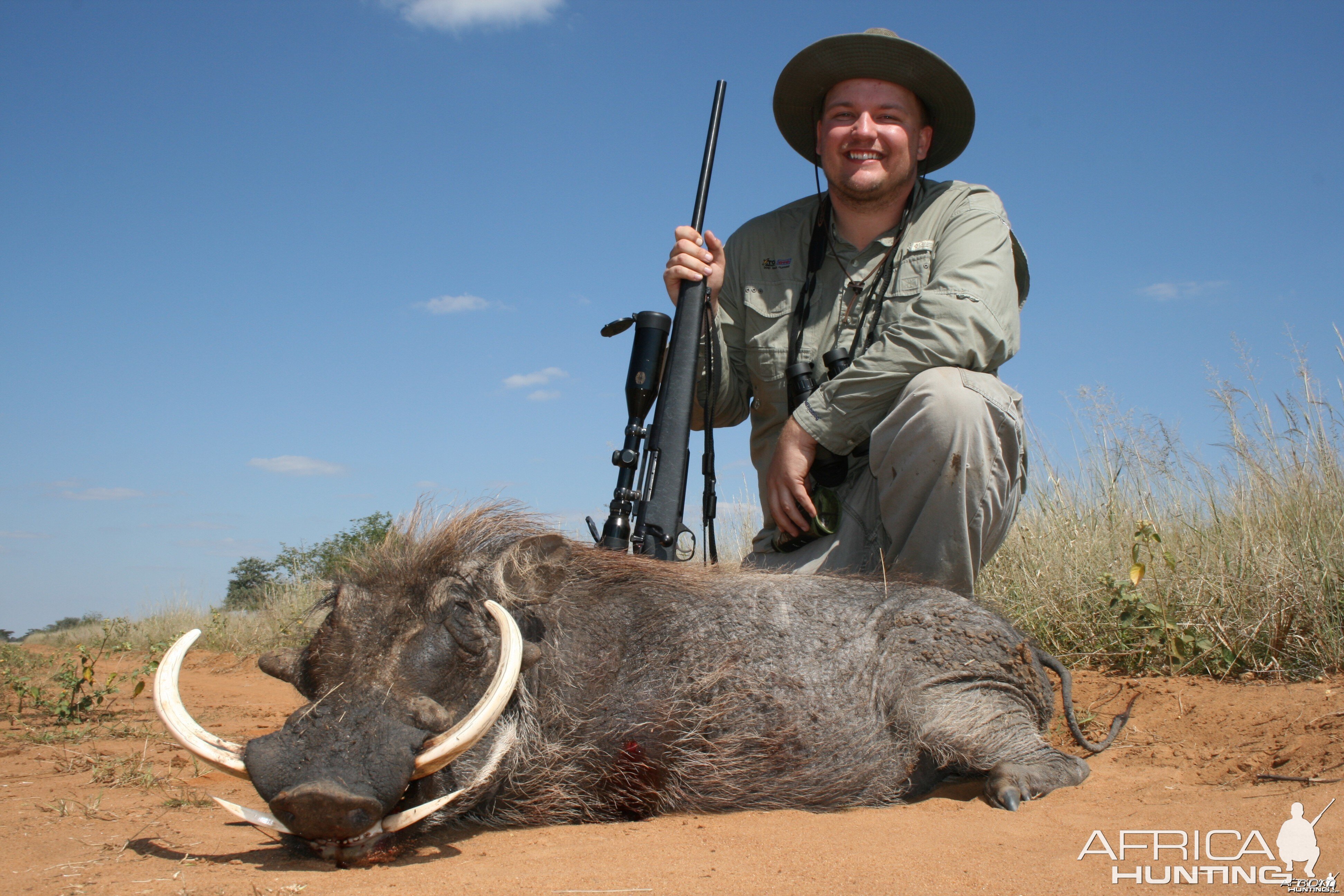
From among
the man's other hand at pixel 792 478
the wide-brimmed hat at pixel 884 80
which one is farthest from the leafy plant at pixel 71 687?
the wide-brimmed hat at pixel 884 80

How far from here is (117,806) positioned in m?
2.54

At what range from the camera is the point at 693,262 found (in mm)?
3953

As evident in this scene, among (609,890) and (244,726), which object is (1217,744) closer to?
(609,890)

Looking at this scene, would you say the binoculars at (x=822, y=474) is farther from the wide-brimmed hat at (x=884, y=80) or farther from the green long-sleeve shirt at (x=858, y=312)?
the wide-brimmed hat at (x=884, y=80)

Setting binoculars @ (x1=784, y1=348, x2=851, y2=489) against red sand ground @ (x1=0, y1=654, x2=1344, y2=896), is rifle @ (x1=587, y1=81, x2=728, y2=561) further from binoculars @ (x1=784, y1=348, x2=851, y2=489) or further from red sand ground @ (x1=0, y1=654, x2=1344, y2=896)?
red sand ground @ (x1=0, y1=654, x2=1344, y2=896)

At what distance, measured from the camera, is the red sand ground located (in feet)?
5.81

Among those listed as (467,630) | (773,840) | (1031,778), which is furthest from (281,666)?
(1031,778)

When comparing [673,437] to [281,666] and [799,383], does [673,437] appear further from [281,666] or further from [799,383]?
[281,666]

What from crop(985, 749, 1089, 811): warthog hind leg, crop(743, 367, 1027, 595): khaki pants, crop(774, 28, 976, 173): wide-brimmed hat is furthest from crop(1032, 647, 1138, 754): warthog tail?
crop(774, 28, 976, 173): wide-brimmed hat

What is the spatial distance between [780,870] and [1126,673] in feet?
9.18

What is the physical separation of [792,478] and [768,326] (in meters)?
1.01

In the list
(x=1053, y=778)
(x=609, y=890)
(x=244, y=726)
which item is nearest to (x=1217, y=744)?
(x=1053, y=778)

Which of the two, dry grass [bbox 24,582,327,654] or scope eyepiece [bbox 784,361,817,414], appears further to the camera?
dry grass [bbox 24,582,327,654]

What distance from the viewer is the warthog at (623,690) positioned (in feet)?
6.68
